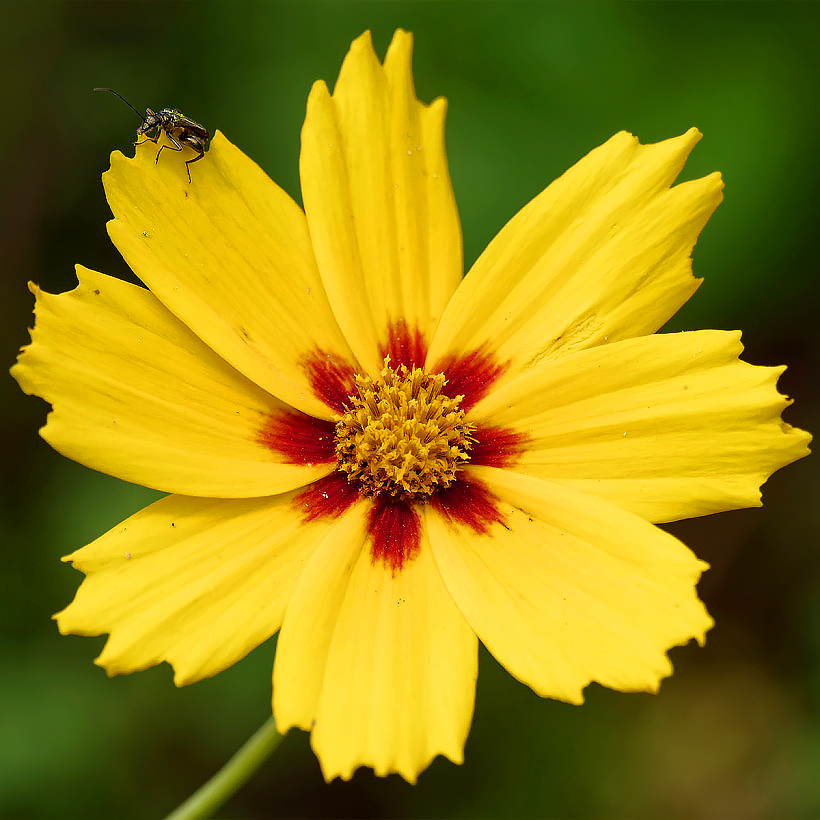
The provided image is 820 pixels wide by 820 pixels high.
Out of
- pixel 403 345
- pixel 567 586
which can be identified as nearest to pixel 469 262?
pixel 403 345

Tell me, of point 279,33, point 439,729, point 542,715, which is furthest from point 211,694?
point 279,33

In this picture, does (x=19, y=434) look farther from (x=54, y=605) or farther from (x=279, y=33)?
(x=279, y=33)

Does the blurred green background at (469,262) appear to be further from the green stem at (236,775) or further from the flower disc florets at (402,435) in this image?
the flower disc florets at (402,435)

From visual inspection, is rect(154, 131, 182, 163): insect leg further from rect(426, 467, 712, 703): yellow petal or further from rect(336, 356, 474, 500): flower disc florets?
rect(426, 467, 712, 703): yellow petal

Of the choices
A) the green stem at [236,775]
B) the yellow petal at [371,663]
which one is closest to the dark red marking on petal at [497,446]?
the yellow petal at [371,663]

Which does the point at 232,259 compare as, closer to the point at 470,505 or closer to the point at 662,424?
the point at 470,505

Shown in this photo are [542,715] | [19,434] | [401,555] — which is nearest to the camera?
[401,555]
